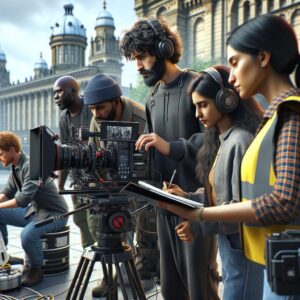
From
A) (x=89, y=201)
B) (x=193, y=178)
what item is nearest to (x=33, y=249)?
(x=89, y=201)

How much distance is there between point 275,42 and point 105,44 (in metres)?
75.2

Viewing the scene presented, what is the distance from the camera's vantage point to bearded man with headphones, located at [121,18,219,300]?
2301 millimetres

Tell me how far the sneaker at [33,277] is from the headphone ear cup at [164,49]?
2754 millimetres

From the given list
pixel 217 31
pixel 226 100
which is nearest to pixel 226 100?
pixel 226 100

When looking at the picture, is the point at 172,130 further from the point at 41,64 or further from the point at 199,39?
the point at 41,64

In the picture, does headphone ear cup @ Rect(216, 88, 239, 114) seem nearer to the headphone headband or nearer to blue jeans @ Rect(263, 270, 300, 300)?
the headphone headband

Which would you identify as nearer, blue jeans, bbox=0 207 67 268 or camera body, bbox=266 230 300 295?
camera body, bbox=266 230 300 295

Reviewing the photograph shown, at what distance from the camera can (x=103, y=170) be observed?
7.89 ft

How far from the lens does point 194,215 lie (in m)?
1.42

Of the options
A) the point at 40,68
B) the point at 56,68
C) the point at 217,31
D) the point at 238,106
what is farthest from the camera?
the point at 40,68

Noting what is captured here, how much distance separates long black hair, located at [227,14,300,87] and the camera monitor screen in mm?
1102

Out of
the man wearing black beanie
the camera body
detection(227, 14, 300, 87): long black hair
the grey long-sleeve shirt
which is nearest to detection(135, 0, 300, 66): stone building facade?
the grey long-sleeve shirt

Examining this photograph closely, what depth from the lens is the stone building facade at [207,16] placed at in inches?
1531

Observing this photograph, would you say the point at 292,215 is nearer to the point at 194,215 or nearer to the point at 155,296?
the point at 194,215
